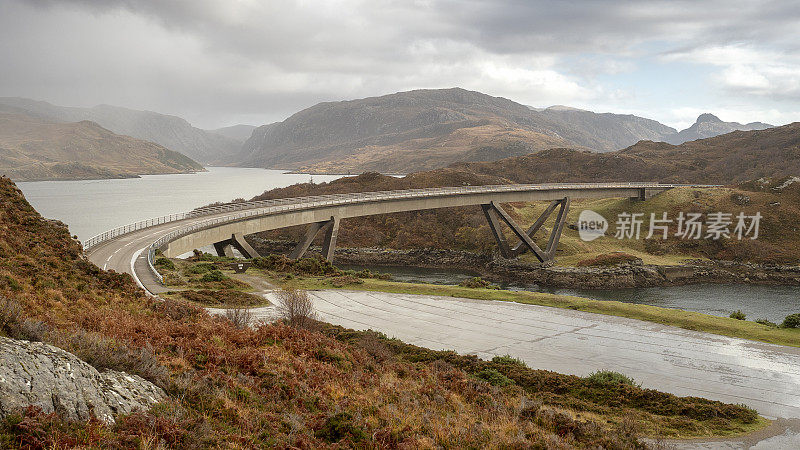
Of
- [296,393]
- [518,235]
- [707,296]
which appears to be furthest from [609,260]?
[296,393]

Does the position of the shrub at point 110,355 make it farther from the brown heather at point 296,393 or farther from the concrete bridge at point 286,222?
the concrete bridge at point 286,222

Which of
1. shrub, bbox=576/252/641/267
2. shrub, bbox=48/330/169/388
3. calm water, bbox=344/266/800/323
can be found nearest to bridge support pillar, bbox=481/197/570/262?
shrub, bbox=576/252/641/267

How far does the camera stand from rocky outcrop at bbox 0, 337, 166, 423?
28.9ft

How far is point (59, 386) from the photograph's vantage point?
31.0 ft

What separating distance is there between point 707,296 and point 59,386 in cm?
6998

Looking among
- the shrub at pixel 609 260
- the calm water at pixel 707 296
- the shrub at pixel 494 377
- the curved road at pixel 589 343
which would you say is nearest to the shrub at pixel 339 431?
the shrub at pixel 494 377

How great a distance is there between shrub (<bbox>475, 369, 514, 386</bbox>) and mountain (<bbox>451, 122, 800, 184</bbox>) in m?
153

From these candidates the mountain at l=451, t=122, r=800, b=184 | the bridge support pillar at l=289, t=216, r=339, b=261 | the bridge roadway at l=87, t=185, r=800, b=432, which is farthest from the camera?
the mountain at l=451, t=122, r=800, b=184

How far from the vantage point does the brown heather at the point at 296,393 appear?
10.9m

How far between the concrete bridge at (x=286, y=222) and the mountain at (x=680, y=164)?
79.1 meters

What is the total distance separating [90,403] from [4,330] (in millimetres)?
3880

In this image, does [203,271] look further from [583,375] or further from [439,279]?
[439,279]

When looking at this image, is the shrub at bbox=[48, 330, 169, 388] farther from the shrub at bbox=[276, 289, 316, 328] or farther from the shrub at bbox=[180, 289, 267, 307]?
the shrub at bbox=[180, 289, 267, 307]

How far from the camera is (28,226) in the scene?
29547 millimetres
